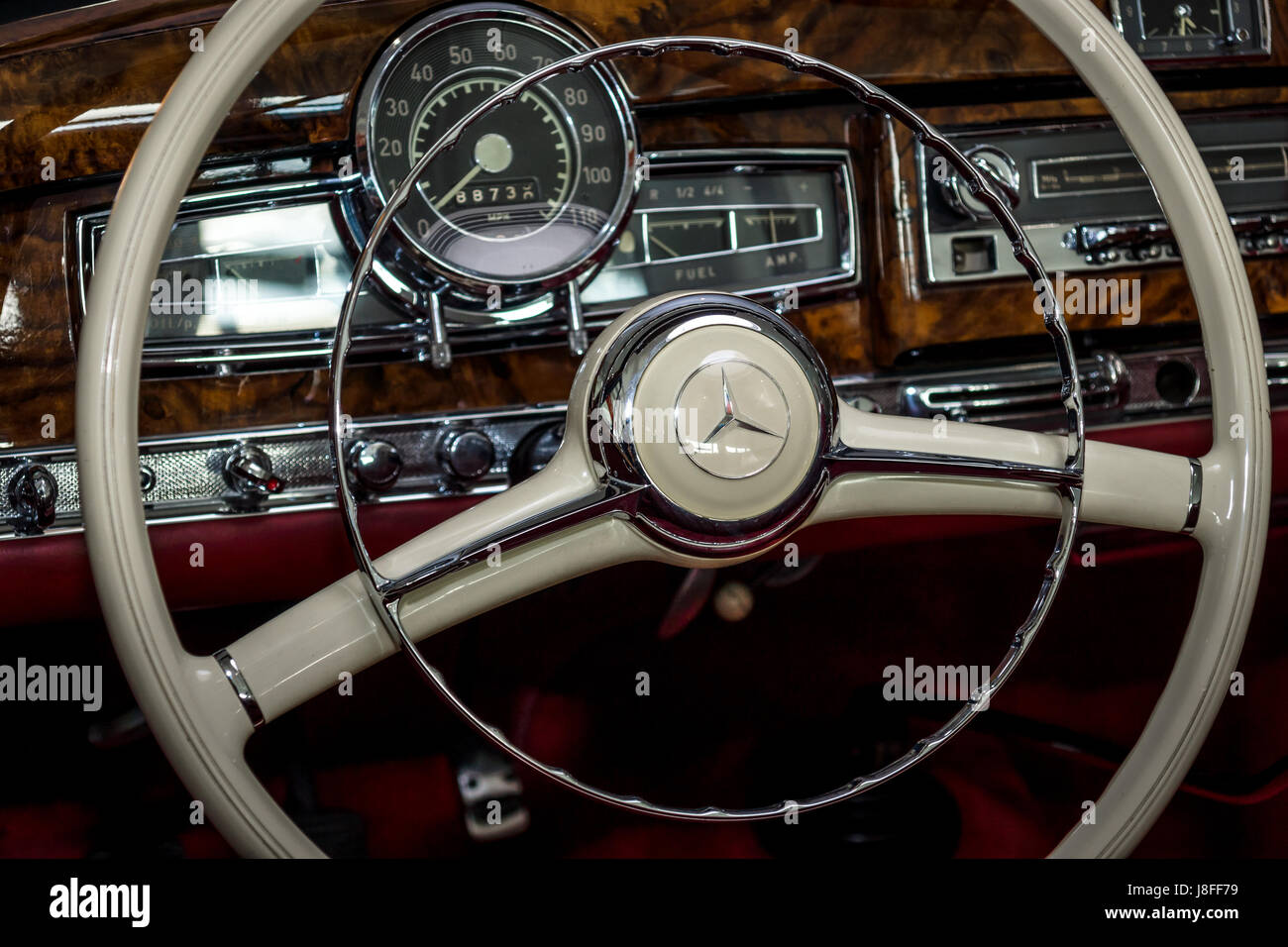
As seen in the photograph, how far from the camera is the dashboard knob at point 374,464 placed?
1.12m

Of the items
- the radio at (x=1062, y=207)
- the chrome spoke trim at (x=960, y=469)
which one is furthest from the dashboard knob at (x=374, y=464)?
the radio at (x=1062, y=207)

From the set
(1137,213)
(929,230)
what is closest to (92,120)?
(929,230)

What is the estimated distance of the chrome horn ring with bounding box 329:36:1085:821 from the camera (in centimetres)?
79

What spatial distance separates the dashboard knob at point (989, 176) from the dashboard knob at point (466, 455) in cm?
58

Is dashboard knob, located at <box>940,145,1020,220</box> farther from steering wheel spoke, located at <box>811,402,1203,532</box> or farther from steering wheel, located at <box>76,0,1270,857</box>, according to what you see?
steering wheel spoke, located at <box>811,402,1203,532</box>

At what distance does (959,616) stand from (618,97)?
0.96m

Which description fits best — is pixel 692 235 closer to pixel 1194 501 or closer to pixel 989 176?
pixel 989 176

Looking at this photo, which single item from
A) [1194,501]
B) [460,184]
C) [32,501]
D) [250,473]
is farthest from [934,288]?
[32,501]

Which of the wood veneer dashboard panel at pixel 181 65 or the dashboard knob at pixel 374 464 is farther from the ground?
the wood veneer dashboard panel at pixel 181 65

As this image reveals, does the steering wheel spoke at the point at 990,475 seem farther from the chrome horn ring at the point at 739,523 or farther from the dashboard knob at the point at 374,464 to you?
the dashboard knob at the point at 374,464

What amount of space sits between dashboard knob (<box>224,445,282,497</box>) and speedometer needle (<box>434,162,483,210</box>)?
0.30 m

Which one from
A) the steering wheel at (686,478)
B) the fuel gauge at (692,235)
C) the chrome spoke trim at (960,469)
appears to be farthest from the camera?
the fuel gauge at (692,235)

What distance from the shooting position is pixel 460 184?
3.79 feet

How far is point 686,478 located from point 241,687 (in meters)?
0.35
